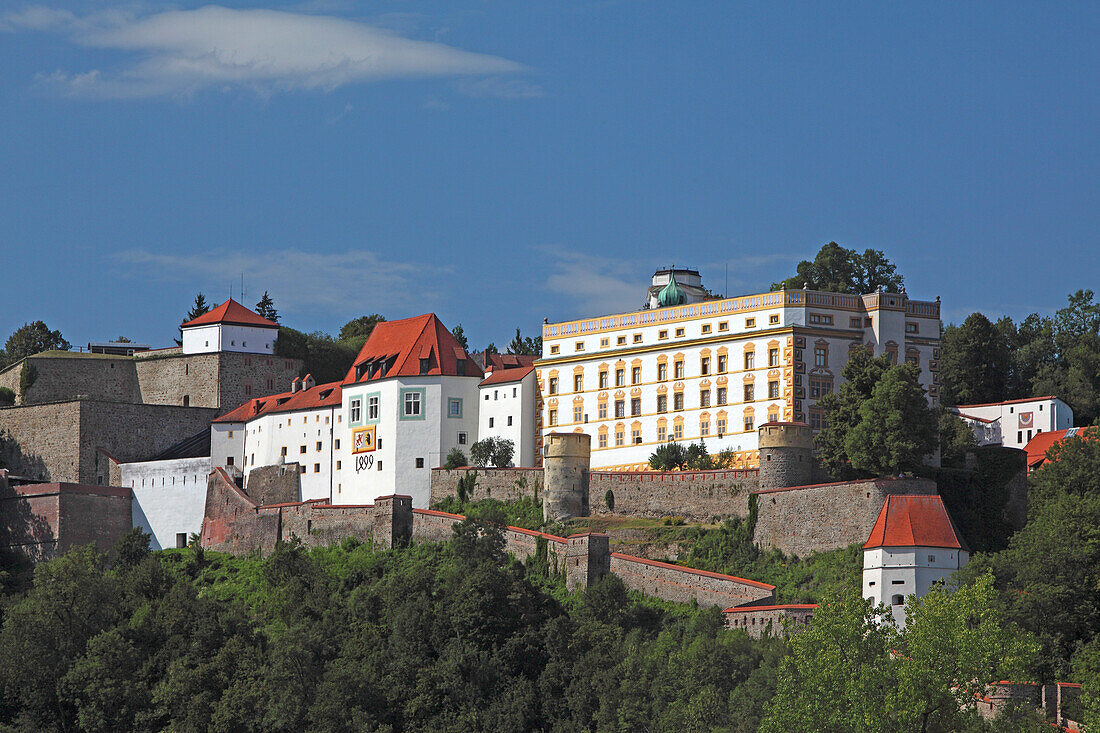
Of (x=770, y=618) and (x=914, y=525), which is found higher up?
(x=914, y=525)

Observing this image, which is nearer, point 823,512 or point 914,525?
point 914,525

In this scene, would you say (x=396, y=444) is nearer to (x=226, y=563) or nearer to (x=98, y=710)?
(x=226, y=563)

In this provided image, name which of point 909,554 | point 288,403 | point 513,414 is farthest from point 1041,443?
point 288,403

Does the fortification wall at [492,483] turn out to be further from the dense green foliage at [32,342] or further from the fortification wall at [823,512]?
the dense green foliage at [32,342]

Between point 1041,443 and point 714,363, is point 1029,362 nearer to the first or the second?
point 1041,443

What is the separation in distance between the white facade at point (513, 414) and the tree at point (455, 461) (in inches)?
40.9

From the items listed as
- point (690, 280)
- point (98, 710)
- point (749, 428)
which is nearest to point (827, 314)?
point (749, 428)

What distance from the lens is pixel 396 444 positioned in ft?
311

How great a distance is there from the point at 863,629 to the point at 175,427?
53222mm

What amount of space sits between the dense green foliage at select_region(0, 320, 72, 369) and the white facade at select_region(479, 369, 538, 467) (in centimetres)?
4045

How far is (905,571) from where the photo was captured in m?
72.5

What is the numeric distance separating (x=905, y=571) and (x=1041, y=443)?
26.6 metres

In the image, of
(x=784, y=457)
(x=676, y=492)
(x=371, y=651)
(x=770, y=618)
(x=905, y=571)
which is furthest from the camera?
(x=676, y=492)

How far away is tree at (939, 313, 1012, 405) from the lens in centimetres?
10975
